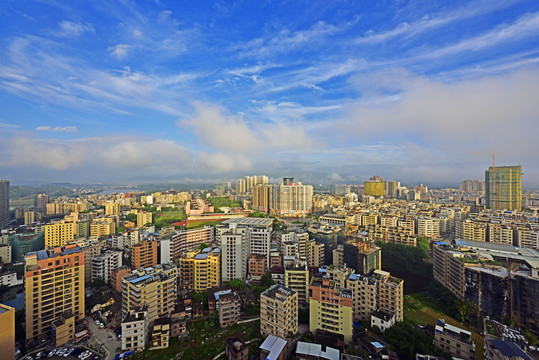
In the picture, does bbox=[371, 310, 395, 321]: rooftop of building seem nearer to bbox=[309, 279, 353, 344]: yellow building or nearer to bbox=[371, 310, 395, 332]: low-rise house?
bbox=[371, 310, 395, 332]: low-rise house

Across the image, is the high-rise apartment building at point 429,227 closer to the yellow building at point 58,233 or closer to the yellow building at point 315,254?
the yellow building at point 315,254

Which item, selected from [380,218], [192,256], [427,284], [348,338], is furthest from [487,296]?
[380,218]

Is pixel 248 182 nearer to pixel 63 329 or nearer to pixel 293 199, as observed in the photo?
pixel 293 199

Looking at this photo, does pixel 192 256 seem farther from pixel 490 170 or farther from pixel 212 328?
pixel 490 170

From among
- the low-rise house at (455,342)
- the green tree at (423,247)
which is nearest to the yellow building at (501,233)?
the green tree at (423,247)

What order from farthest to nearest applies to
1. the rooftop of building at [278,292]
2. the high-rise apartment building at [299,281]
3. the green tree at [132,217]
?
1. the green tree at [132,217]
2. the high-rise apartment building at [299,281]
3. the rooftop of building at [278,292]

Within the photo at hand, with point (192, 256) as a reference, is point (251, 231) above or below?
above
